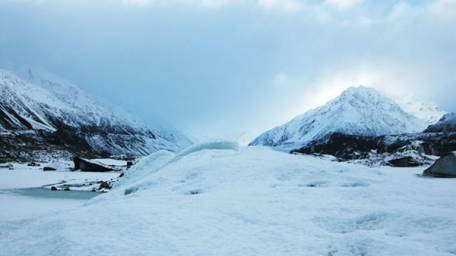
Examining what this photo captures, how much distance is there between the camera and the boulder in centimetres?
2173

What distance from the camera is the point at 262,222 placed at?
411 inches

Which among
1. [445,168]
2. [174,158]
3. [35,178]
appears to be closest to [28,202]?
[174,158]

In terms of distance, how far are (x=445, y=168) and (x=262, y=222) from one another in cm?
1531

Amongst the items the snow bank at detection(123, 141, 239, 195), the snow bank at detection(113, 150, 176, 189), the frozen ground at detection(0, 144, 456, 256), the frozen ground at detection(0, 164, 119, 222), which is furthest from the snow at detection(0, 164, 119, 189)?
the frozen ground at detection(0, 144, 456, 256)

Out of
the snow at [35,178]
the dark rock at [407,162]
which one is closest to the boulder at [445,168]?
the dark rock at [407,162]

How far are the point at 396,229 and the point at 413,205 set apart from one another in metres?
2.20

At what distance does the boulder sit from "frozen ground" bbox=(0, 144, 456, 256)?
6.64 m

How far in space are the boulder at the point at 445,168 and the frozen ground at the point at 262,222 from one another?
6.64 meters

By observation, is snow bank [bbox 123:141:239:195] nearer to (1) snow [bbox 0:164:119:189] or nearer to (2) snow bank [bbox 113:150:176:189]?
(2) snow bank [bbox 113:150:176:189]

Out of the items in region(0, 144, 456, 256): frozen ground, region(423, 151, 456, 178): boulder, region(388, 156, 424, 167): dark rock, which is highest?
region(388, 156, 424, 167): dark rock

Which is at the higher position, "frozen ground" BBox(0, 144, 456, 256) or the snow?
the snow

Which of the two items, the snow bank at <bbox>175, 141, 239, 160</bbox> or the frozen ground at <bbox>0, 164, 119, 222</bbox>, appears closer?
the frozen ground at <bbox>0, 164, 119, 222</bbox>

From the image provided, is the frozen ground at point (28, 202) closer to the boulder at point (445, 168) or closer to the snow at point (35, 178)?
the snow at point (35, 178)

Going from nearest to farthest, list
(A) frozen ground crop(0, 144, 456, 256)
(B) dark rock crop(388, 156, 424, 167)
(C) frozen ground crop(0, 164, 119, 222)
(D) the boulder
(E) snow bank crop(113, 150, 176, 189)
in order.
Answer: (A) frozen ground crop(0, 144, 456, 256) → (C) frozen ground crop(0, 164, 119, 222) → (D) the boulder → (E) snow bank crop(113, 150, 176, 189) → (B) dark rock crop(388, 156, 424, 167)
